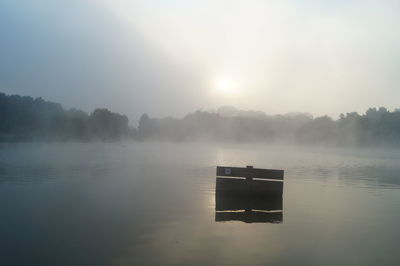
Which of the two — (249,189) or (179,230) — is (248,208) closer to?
(249,189)

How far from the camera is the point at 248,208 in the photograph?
1471 centimetres

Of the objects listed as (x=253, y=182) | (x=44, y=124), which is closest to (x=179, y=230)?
(x=253, y=182)

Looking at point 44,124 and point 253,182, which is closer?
point 253,182

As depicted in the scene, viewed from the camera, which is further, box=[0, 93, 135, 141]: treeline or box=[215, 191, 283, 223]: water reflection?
box=[0, 93, 135, 141]: treeline

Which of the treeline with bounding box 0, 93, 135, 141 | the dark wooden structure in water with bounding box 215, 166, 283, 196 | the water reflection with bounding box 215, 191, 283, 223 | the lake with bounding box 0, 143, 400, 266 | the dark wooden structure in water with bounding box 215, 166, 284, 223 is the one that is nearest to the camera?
the lake with bounding box 0, 143, 400, 266

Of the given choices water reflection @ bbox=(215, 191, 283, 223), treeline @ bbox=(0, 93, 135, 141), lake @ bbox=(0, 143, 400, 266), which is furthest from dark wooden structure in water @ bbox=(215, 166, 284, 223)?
treeline @ bbox=(0, 93, 135, 141)

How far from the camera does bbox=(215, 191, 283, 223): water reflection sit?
1279 cm

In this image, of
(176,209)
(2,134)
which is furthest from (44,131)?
(176,209)

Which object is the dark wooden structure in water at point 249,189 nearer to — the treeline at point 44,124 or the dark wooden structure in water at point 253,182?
the dark wooden structure in water at point 253,182

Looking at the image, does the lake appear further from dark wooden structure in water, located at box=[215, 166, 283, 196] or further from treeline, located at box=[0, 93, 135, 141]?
treeline, located at box=[0, 93, 135, 141]

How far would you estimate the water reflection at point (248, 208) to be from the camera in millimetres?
12789

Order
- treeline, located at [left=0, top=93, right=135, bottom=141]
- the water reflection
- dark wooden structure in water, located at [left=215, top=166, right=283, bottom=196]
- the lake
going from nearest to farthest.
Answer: the lake
the water reflection
dark wooden structure in water, located at [left=215, top=166, right=283, bottom=196]
treeline, located at [left=0, top=93, right=135, bottom=141]

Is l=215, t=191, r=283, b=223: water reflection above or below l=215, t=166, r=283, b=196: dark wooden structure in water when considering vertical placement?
below

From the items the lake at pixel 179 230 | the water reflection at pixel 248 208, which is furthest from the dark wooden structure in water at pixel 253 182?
the lake at pixel 179 230
